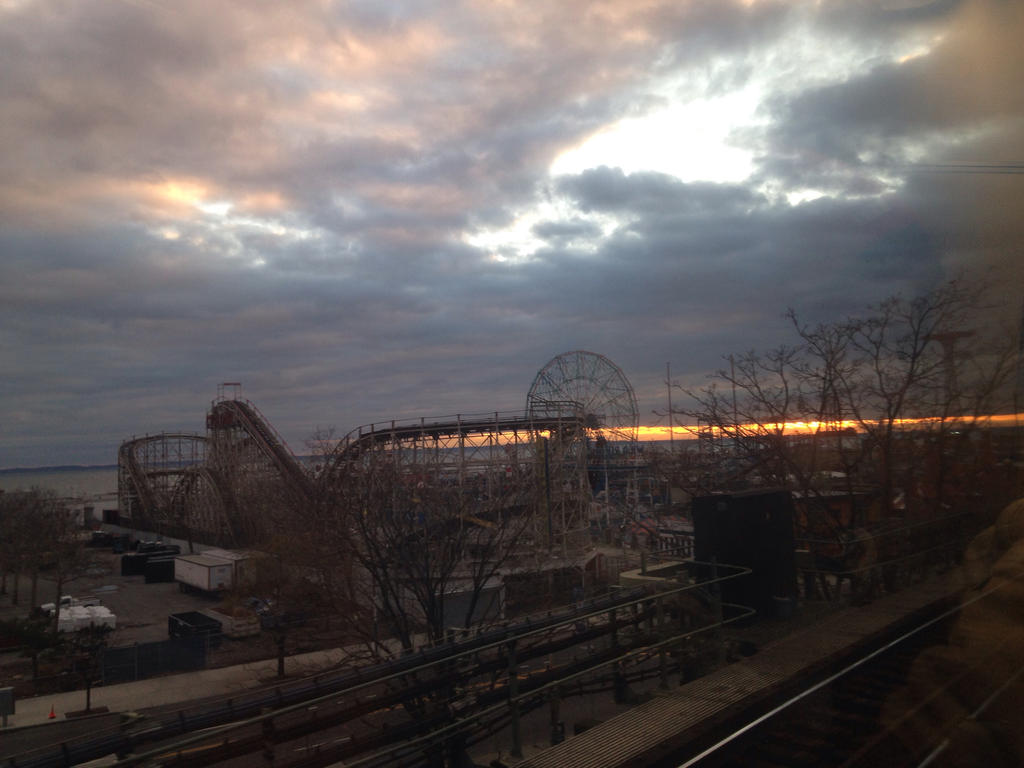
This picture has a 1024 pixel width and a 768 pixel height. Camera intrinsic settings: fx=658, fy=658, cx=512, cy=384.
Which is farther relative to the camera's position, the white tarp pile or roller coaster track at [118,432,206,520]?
roller coaster track at [118,432,206,520]

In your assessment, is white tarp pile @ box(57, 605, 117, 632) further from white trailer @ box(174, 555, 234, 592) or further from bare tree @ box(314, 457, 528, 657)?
bare tree @ box(314, 457, 528, 657)

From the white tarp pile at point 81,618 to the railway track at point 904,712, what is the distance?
18.6m

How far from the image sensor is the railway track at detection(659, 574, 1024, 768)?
335 cm

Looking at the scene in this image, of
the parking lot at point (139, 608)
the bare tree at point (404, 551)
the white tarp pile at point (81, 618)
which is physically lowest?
the parking lot at point (139, 608)

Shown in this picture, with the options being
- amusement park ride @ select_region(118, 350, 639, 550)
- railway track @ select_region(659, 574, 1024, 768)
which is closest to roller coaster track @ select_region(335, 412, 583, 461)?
amusement park ride @ select_region(118, 350, 639, 550)

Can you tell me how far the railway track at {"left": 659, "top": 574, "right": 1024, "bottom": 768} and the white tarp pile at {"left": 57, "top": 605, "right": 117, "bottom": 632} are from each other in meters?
18.6

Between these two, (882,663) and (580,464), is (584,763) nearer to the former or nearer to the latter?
(882,663)

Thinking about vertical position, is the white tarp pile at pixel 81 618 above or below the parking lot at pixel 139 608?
above

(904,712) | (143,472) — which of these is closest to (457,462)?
(904,712)

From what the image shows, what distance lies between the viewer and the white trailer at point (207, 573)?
75.7 ft

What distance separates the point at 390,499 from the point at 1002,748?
10155mm

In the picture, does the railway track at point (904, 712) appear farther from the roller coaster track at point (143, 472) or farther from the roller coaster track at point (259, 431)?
the roller coaster track at point (143, 472)

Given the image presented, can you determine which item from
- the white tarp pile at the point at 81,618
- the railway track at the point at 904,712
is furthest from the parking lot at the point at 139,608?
the railway track at the point at 904,712

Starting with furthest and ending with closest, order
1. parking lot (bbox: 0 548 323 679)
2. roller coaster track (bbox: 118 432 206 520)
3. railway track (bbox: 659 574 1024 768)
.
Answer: roller coaster track (bbox: 118 432 206 520) → parking lot (bbox: 0 548 323 679) → railway track (bbox: 659 574 1024 768)
